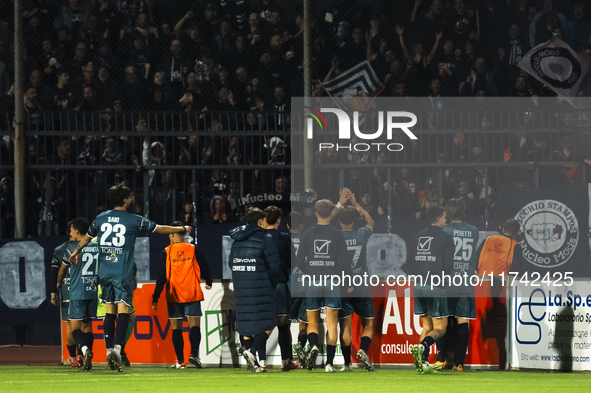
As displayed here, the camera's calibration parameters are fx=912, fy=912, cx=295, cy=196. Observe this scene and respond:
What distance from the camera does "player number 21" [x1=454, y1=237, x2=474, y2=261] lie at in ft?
31.6

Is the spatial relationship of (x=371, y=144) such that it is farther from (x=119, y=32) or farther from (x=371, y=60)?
(x=119, y=32)

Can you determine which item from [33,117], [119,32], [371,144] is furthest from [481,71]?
[33,117]

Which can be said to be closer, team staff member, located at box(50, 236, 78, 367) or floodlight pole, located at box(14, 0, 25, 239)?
team staff member, located at box(50, 236, 78, 367)

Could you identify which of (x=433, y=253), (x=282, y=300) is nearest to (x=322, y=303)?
(x=282, y=300)

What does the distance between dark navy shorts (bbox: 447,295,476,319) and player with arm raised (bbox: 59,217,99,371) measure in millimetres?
3814

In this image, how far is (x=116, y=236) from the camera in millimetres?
9172

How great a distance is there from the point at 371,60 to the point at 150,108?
335cm

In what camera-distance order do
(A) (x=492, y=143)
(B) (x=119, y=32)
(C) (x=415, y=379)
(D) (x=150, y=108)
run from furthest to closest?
(B) (x=119, y=32)
(D) (x=150, y=108)
(A) (x=492, y=143)
(C) (x=415, y=379)

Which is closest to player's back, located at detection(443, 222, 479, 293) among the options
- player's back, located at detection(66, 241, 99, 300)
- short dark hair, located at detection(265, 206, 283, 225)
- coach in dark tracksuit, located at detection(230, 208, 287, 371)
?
short dark hair, located at detection(265, 206, 283, 225)

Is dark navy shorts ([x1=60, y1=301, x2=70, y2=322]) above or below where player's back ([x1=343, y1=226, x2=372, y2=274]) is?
below

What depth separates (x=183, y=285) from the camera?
993 centimetres

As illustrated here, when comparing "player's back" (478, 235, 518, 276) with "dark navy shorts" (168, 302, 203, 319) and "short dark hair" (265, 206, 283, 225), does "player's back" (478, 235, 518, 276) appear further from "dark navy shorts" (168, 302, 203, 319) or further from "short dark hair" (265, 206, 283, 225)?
"dark navy shorts" (168, 302, 203, 319)

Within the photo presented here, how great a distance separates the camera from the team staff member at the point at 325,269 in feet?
30.2

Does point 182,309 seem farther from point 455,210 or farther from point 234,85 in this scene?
point 234,85
